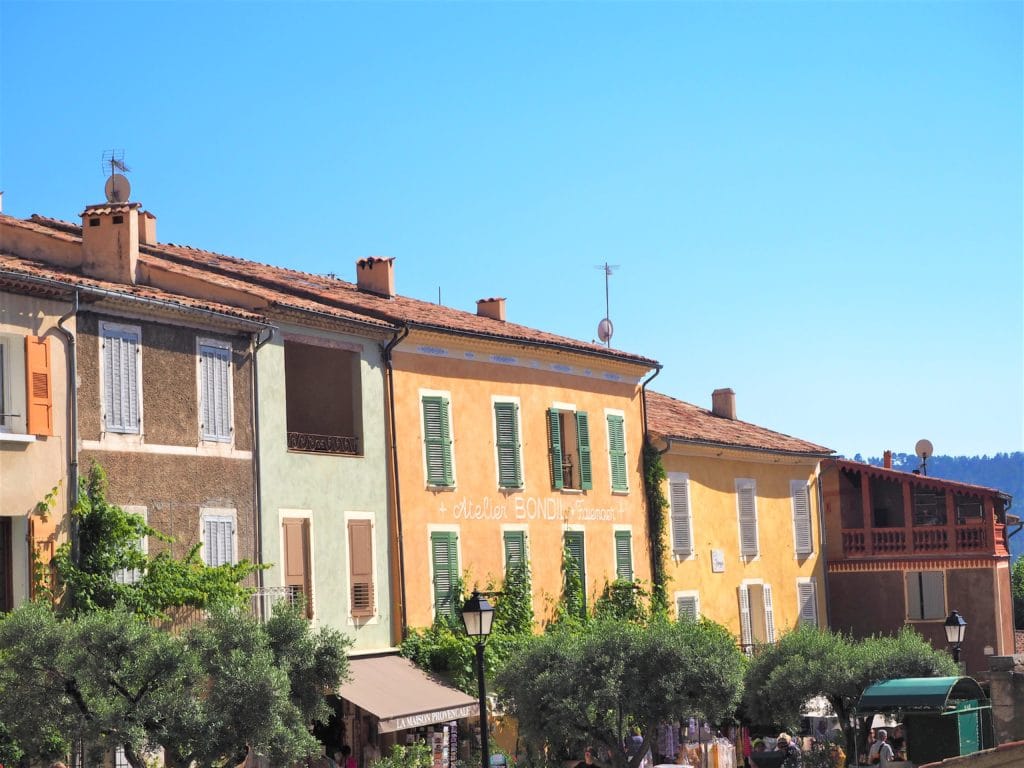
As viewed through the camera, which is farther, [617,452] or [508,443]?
[617,452]

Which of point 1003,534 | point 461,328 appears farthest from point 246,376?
point 1003,534

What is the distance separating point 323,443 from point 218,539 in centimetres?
374

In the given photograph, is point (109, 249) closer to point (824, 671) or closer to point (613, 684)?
point (613, 684)

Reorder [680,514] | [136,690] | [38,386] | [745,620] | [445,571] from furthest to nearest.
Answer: [745,620], [680,514], [445,571], [38,386], [136,690]

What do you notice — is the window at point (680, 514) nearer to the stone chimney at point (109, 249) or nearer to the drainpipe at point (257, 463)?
the drainpipe at point (257, 463)

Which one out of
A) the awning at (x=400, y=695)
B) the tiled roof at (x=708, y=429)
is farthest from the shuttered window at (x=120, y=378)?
the tiled roof at (x=708, y=429)

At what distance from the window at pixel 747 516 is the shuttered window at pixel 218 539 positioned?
18.9 m

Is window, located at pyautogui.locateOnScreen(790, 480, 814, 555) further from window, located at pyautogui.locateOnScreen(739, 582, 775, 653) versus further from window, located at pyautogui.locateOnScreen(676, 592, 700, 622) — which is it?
window, located at pyautogui.locateOnScreen(676, 592, 700, 622)

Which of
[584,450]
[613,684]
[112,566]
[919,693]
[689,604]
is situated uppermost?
[584,450]

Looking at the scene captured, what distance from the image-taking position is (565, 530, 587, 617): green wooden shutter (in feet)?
113

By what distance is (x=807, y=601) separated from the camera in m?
45.0

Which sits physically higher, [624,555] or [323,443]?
[323,443]

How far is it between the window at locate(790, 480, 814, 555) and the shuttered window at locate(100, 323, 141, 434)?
2447 centimetres

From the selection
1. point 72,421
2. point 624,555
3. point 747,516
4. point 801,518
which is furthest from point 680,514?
point 72,421
